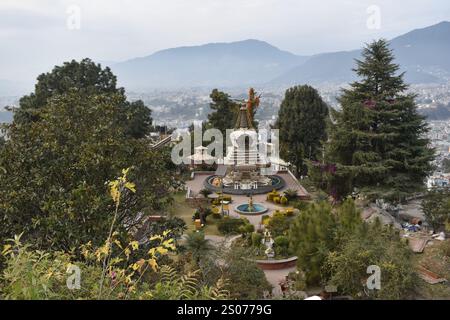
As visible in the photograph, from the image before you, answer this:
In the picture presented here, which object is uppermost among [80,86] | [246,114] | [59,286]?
[80,86]

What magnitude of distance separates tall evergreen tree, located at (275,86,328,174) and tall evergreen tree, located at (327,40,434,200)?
9472 mm

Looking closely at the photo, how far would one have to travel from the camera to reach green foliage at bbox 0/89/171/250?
7457 mm

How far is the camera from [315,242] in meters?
10.6

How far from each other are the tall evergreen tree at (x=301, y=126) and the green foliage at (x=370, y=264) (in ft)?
59.6

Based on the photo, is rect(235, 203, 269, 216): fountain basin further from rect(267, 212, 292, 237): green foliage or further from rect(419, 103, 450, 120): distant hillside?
rect(419, 103, 450, 120): distant hillside

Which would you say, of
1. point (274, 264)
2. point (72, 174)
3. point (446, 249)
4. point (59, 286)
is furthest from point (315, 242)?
point (59, 286)

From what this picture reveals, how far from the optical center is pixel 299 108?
28.2m

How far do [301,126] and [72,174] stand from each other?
2174cm

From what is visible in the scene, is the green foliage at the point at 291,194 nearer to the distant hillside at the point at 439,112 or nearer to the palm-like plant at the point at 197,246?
the palm-like plant at the point at 197,246

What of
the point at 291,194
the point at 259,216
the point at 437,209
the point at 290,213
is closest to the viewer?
the point at 437,209

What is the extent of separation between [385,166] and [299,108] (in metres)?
12.2

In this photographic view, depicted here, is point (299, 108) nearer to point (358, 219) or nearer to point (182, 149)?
point (182, 149)

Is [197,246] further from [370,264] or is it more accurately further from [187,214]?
[187,214]
